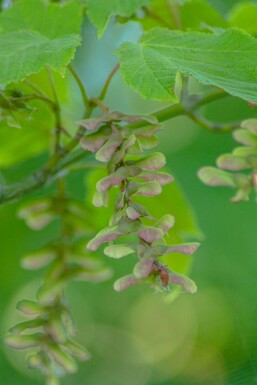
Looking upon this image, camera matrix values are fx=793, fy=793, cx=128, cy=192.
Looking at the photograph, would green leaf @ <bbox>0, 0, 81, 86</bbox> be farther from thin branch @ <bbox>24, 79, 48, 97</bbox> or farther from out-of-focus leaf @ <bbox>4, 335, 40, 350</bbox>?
out-of-focus leaf @ <bbox>4, 335, 40, 350</bbox>

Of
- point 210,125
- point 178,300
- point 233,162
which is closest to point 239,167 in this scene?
point 233,162

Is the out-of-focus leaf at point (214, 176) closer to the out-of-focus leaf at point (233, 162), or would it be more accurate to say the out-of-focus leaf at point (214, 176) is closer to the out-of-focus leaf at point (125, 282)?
the out-of-focus leaf at point (233, 162)

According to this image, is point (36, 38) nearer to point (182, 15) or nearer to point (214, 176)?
point (214, 176)

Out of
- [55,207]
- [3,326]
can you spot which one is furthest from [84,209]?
[3,326]

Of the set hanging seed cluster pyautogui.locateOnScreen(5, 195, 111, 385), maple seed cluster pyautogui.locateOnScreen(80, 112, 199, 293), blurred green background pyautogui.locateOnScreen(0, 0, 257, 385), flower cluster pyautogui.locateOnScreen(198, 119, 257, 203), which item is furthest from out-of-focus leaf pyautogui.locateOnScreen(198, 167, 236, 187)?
blurred green background pyautogui.locateOnScreen(0, 0, 257, 385)

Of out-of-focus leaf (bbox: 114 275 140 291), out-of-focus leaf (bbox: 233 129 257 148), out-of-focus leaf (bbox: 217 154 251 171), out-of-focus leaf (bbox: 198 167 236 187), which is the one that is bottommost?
out-of-focus leaf (bbox: 198 167 236 187)
